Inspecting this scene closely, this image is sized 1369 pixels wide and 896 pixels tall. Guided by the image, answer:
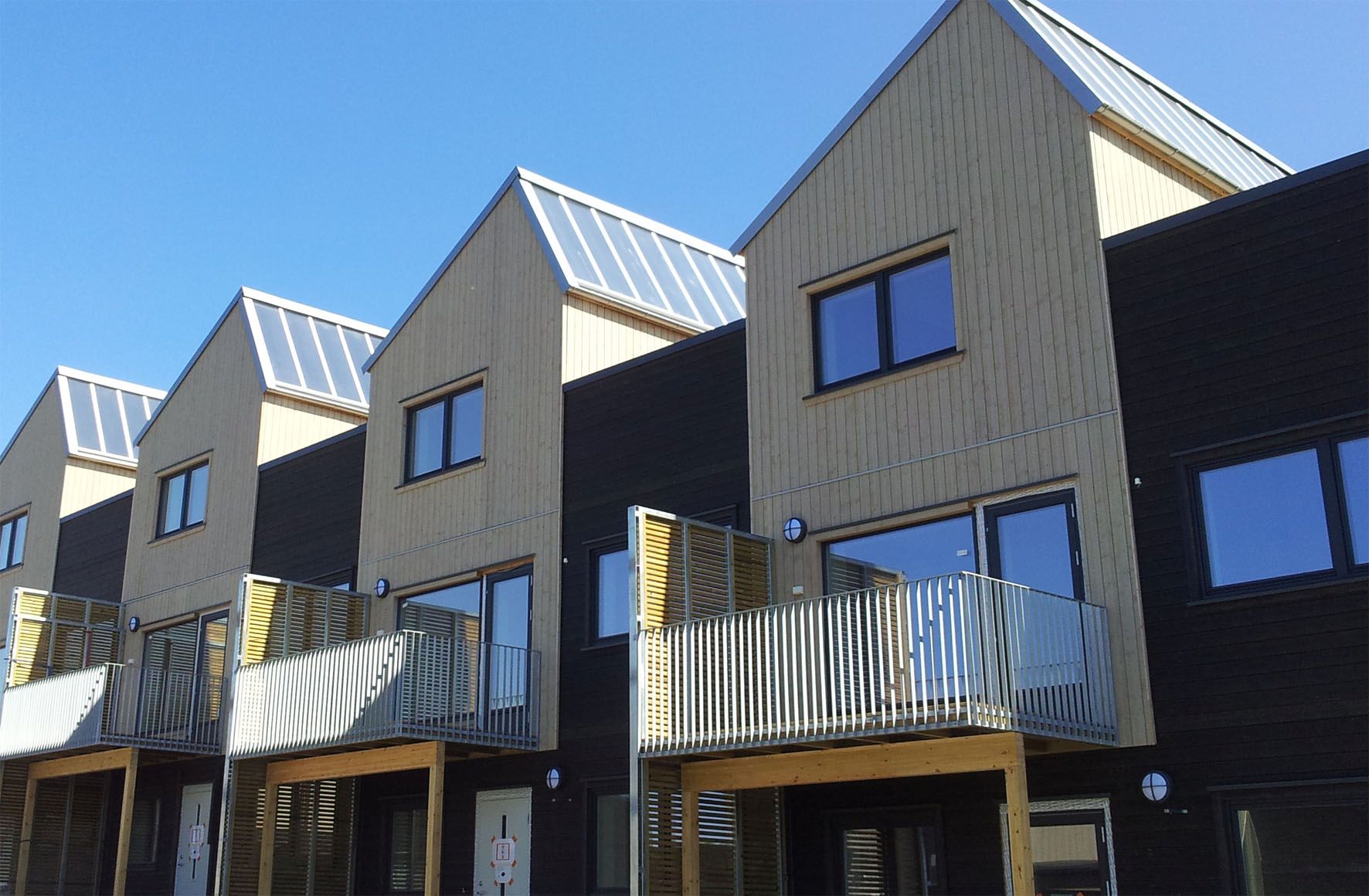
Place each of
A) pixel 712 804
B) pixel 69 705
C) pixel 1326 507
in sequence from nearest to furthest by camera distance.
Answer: pixel 1326 507 → pixel 712 804 → pixel 69 705

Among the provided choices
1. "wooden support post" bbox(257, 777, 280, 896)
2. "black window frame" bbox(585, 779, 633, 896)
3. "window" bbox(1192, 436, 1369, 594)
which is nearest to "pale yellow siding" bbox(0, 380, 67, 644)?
"wooden support post" bbox(257, 777, 280, 896)

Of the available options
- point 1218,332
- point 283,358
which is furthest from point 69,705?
point 1218,332

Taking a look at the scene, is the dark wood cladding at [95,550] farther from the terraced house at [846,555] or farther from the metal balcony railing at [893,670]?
the metal balcony railing at [893,670]

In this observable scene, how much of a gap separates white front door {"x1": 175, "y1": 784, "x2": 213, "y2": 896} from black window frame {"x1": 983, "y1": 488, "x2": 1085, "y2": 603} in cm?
1343

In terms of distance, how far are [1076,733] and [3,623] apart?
2330cm

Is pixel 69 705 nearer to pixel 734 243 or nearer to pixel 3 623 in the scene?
pixel 3 623

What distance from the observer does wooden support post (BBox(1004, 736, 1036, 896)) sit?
1205 centimetres

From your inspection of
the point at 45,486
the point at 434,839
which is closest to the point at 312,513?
the point at 434,839

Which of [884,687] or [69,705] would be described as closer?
[884,687]

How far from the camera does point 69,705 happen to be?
21906mm

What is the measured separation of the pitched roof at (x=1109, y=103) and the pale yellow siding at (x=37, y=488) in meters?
17.6

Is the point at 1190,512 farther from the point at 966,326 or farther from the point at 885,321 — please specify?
the point at 885,321

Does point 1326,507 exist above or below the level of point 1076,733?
above

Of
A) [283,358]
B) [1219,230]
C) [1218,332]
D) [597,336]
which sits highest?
[283,358]
